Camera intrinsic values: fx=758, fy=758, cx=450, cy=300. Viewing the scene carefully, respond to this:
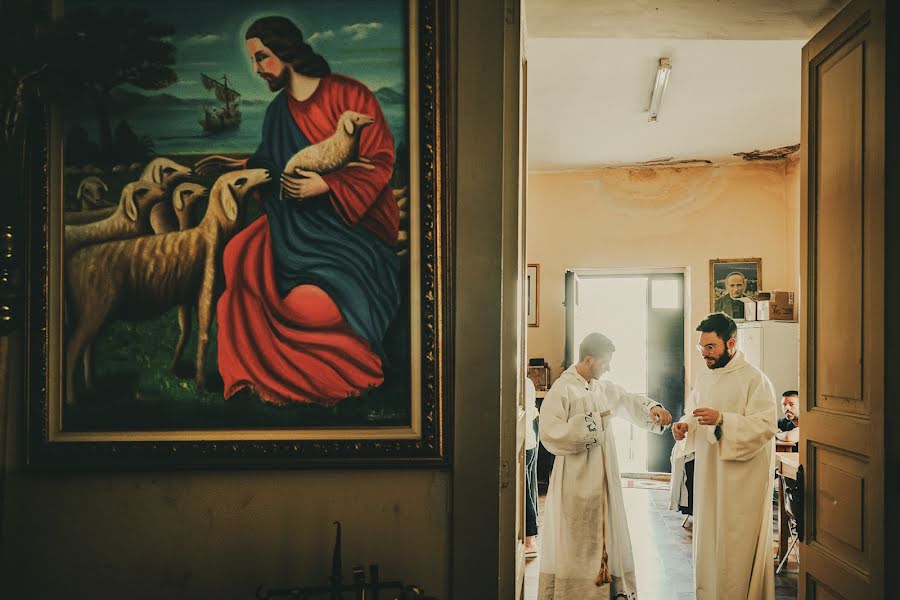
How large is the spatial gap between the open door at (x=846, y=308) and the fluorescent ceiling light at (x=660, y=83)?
2.69 m

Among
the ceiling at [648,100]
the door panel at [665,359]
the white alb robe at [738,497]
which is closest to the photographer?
the white alb robe at [738,497]

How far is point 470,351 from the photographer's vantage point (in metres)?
2.11

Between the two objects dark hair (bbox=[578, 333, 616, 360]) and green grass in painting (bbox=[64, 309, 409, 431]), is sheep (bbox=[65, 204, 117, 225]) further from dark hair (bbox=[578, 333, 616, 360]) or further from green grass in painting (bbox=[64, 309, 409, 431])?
dark hair (bbox=[578, 333, 616, 360])

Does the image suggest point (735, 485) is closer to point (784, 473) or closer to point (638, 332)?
point (784, 473)

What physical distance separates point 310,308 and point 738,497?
351 cm

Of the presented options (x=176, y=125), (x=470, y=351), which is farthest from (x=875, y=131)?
(x=176, y=125)

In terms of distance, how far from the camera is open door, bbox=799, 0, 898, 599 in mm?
2488

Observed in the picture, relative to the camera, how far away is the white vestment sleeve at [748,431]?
462 cm

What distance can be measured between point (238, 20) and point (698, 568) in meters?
4.15

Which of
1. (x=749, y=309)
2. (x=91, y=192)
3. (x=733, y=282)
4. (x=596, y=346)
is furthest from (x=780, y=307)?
(x=91, y=192)

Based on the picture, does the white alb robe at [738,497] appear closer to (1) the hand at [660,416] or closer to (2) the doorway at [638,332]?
(1) the hand at [660,416]

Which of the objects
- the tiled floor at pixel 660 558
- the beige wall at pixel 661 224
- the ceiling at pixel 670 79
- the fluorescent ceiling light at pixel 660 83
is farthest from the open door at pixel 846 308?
the beige wall at pixel 661 224

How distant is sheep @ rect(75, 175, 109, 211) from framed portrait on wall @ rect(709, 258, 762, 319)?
332 inches

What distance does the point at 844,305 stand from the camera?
8.98ft
